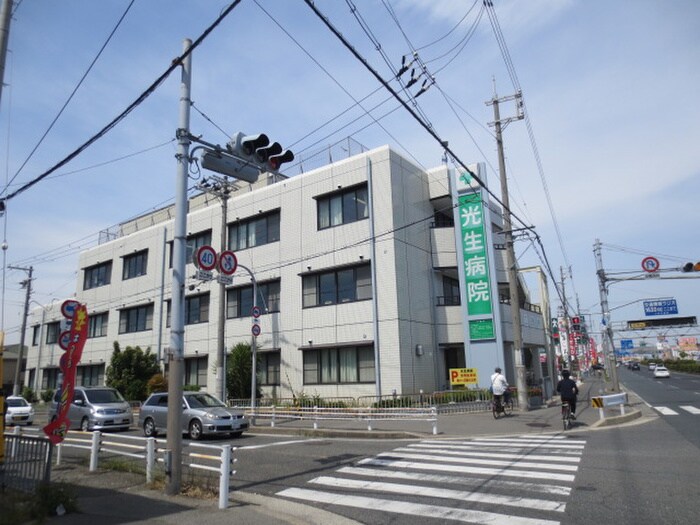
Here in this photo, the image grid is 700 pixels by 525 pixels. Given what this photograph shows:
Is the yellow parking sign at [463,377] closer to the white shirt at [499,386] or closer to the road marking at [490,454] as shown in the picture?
the white shirt at [499,386]

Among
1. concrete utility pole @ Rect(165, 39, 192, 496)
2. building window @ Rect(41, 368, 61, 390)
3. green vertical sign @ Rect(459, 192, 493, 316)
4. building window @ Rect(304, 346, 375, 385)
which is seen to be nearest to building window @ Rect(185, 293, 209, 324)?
building window @ Rect(304, 346, 375, 385)

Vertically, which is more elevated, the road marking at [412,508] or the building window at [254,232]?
the building window at [254,232]

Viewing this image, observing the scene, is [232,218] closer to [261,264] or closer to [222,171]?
[261,264]

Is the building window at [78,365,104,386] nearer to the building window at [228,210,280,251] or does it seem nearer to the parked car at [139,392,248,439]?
the building window at [228,210,280,251]

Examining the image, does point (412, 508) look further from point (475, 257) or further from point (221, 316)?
point (475, 257)

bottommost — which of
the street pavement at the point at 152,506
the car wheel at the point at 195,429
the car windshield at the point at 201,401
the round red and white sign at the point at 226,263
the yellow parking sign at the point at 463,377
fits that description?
the street pavement at the point at 152,506

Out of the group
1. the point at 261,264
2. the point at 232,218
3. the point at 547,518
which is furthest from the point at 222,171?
the point at 232,218

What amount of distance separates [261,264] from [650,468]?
70.7ft

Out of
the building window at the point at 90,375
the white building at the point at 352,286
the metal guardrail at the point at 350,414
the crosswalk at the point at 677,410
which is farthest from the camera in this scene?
the building window at the point at 90,375

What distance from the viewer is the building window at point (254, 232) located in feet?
90.4

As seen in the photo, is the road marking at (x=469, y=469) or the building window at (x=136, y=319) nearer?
the road marking at (x=469, y=469)

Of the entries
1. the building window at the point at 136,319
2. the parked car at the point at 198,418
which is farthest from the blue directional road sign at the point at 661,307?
the parked car at the point at 198,418

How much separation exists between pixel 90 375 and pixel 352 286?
86.9 feet

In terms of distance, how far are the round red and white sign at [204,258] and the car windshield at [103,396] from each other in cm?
1281
